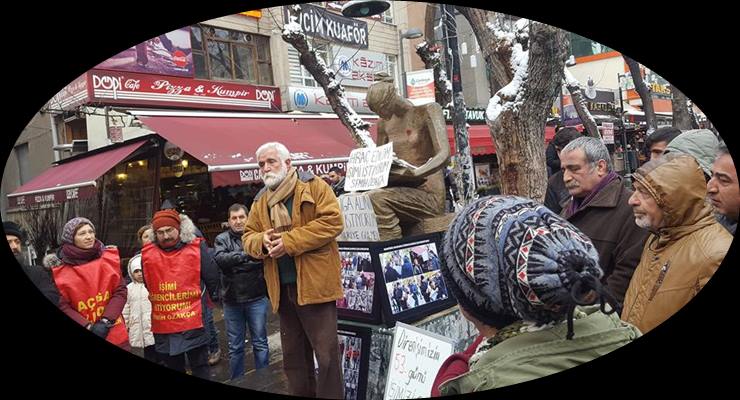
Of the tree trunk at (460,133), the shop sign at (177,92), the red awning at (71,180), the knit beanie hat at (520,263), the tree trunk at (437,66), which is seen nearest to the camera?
the knit beanie hat at (520,263)

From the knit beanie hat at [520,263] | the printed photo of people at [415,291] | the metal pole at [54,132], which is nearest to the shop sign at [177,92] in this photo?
the metal pole at [54,132]

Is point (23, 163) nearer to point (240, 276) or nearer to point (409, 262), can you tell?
point (240, 276)

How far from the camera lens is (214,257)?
4.48 metres

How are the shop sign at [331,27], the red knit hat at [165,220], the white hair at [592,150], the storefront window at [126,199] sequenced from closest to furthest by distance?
the white hair at [592,150]
the red knit hat at [165,220]
the storefront window at [126,199]
the shop sign at [331,27]

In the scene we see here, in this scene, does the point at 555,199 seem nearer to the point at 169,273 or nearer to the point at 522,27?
the point at 522,27

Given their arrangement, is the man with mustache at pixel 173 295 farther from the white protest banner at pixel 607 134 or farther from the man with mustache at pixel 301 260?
the white protest banner at pixel 607 134

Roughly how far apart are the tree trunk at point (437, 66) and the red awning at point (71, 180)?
215 inches

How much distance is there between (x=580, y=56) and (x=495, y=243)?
2485 centimetres

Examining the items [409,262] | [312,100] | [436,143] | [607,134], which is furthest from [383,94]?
[312,100]

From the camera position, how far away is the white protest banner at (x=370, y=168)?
162 inches

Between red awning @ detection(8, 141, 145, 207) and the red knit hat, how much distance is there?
19.4 feet

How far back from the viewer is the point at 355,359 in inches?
144

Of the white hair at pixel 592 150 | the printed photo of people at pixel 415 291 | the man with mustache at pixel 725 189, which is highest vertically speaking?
the white hair at pixel 592 150

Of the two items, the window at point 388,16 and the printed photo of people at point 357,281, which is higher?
the window at point 388,16
